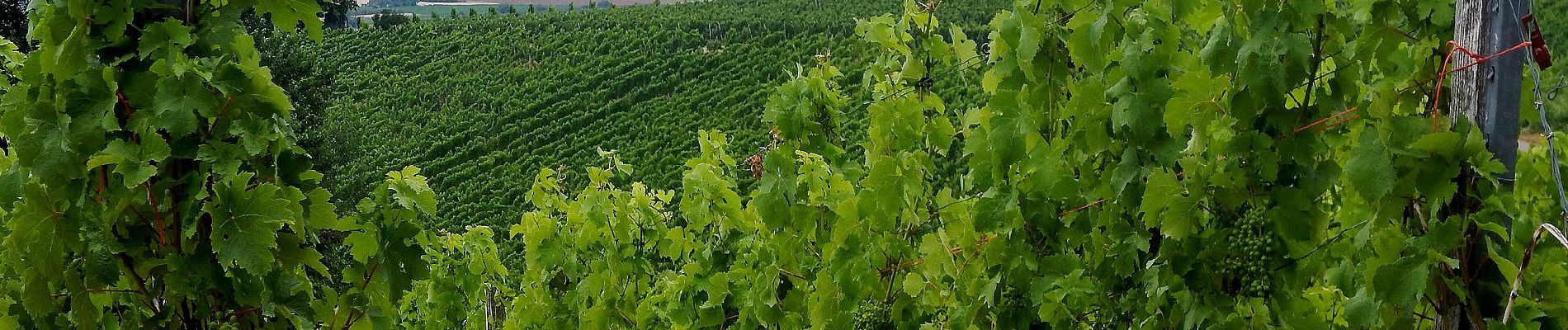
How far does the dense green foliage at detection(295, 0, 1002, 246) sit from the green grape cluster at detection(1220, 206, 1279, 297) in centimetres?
2093

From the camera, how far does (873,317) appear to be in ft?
10.2

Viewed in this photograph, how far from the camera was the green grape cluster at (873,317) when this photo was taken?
3.10m

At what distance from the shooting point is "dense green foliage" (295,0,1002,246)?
2788 centimetres

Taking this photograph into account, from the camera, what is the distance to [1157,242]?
242 centimetres

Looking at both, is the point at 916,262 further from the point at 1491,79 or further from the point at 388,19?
the point at 388,19

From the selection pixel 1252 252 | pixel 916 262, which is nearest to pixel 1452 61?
pixel 1252 252

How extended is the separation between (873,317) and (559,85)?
31615 millimetres

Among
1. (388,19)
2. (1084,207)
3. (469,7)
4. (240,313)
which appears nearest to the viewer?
(240,313)

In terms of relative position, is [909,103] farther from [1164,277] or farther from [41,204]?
[41,204]

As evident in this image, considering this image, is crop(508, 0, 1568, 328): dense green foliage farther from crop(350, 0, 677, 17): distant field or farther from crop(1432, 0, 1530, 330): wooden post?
crop(350, 0, 677, 17): distant field

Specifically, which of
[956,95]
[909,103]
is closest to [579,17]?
[956,95]

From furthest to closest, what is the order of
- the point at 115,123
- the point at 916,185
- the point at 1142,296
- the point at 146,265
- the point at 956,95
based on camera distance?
1. the point at 956,95
2. the point at 916,185
3. the point at 1142,296
4. the point at 146,265
5. the point at 115,123

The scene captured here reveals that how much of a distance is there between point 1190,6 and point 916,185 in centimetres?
81

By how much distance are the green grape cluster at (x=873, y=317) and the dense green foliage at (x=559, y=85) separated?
19746 mm
